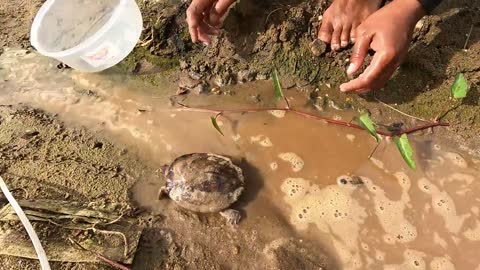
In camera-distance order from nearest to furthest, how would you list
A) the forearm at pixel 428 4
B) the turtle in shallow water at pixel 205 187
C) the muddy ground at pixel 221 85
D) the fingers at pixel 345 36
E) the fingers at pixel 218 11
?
the muddy ground at pixel 221 85, the turtle in shallow water at pixel 205 187, the forearm at pixel 428 4, the fingers at pixel 218 11, the fingers at pixel 345 36

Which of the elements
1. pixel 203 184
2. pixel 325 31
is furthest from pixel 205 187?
pixel 325 31

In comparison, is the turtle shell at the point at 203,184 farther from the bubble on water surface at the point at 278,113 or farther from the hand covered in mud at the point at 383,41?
the hand covered in mud at the point at 383,41

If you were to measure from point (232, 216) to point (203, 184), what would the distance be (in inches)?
9.5

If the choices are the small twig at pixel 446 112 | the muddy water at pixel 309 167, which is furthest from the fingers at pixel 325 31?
the small twig at pixel 446 112

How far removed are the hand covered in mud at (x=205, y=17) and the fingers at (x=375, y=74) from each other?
0.88 metres

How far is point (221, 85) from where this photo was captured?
2.91 metres

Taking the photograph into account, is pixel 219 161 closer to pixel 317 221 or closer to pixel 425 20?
pixel 317 221

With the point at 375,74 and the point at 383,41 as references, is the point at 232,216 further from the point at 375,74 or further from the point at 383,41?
the point at 383,41

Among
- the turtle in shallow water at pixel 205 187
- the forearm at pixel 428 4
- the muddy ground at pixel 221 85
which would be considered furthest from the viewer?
the forearm at pixel 428 4

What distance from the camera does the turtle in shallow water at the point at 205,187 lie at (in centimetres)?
235

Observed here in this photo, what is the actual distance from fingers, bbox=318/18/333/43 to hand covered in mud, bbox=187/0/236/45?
23.6 inches

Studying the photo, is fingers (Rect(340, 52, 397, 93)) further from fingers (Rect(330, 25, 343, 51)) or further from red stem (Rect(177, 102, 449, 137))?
fingers (Rect(330, 25, 343, 51))

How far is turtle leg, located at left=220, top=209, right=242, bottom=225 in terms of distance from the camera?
231 centimetres

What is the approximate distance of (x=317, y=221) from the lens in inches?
92.4
